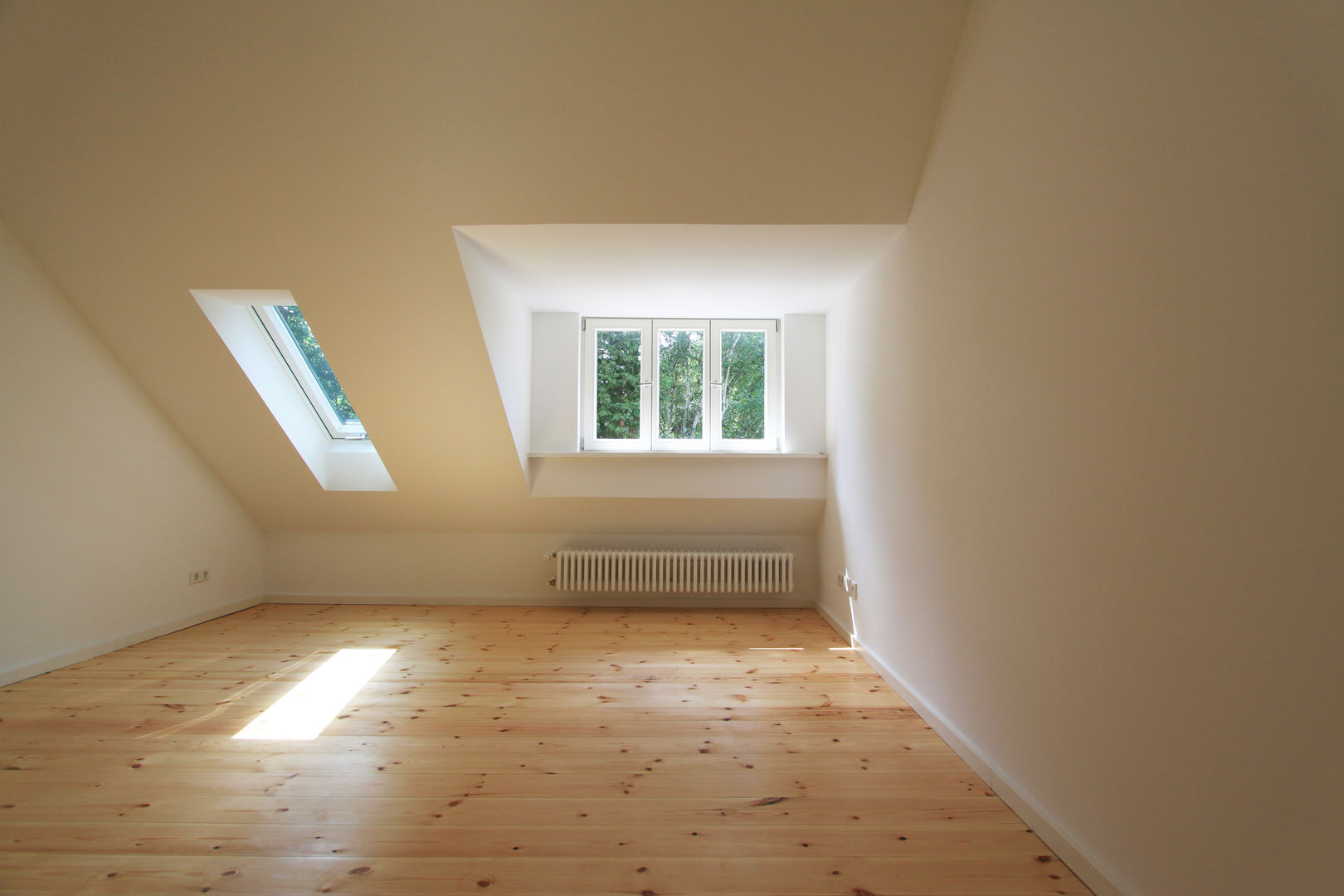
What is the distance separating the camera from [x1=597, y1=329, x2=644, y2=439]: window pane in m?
4.70

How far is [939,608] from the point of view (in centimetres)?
249

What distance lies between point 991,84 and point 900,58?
40 cm

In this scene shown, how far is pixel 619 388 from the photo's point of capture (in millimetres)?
4699

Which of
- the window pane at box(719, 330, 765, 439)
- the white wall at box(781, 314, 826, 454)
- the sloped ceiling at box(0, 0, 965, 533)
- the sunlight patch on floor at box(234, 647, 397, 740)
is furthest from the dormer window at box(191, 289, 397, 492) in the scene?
the white wall at box(781, 314, 826, 454)

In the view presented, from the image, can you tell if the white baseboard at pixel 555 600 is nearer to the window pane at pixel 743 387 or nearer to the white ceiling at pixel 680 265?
the window pane at pixel 743 387

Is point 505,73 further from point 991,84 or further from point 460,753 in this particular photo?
point 460,753

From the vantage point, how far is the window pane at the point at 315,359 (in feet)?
12.8

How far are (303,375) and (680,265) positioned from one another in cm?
278

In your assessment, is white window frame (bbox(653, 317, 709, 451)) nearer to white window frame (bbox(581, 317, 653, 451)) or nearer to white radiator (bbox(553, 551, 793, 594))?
white window frame (bbox(581, 317, 653, 451))

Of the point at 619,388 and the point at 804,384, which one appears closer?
the point at 804,384

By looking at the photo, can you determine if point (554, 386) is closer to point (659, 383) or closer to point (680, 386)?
point (659, 383)

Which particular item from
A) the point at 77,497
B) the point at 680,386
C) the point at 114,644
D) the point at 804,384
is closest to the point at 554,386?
the point at 680,386

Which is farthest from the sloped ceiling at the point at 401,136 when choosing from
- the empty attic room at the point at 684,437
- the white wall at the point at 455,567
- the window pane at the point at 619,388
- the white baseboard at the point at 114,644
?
the white wall at the point at 455,567

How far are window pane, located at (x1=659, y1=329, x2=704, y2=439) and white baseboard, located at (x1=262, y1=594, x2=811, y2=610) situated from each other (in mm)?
1333
